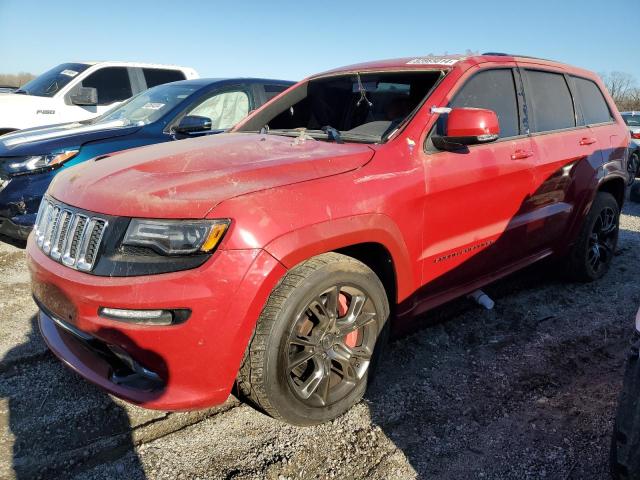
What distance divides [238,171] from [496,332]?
2234mm

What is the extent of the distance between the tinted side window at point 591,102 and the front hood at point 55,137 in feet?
13.3

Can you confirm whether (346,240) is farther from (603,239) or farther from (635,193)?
(635,193)

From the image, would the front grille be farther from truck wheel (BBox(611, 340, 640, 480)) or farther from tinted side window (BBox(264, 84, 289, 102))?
tinted side window (BBox(264, 84, 289, 102))

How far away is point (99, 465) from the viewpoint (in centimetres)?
213

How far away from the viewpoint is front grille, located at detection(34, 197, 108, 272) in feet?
6.81

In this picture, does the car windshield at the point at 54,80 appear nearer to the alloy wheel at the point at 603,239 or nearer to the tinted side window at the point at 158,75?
the tinted side window at the point at 158,75

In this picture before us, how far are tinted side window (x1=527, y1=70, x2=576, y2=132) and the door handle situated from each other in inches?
10.4

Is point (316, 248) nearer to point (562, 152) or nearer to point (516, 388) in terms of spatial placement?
point (516, 388)

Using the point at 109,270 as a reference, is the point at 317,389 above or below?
below

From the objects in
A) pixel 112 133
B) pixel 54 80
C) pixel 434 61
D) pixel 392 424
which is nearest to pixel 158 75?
pixel 54 80

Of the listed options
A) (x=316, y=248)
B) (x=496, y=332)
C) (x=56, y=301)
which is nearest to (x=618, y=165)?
(x=496, y=332)

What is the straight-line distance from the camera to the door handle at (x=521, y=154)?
319 cm

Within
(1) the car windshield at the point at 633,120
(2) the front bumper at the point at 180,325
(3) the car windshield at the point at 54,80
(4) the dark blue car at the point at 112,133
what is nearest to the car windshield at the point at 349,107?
(4) the dark blue car at the point at 112,133

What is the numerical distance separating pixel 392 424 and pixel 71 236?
176 centimetres
